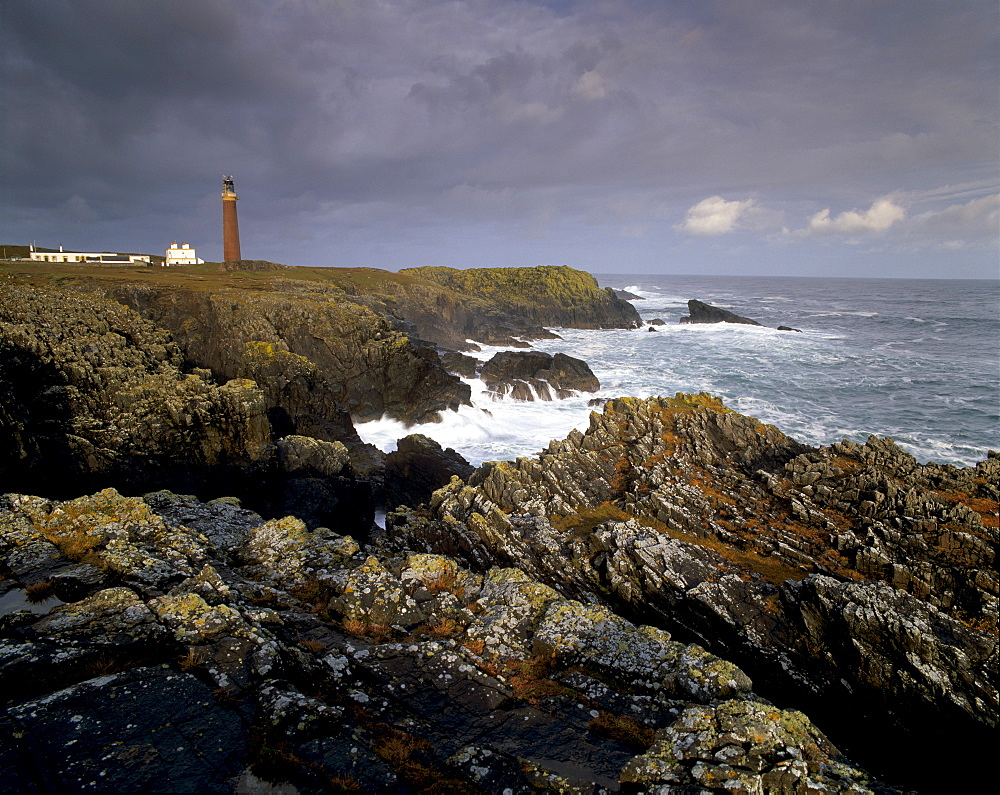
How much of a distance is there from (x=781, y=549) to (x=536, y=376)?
37.0 m

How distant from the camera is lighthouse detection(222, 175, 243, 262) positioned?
75.9 metres

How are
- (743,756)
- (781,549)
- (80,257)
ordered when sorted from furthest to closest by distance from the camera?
(80,257)
(781,549)
(743,756)

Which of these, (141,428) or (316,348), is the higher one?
(316,348)

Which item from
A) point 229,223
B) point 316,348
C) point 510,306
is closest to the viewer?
point 316,348

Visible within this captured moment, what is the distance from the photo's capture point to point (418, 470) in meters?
31.2

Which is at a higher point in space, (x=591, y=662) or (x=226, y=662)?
(x=226, y=662)

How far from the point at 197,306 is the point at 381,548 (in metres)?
37.6

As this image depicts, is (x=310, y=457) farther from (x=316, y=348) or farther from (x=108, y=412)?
(x=316, y=348)

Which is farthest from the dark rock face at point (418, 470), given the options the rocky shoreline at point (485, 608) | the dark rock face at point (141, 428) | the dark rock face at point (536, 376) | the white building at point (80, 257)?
the white building at point (80, 257)

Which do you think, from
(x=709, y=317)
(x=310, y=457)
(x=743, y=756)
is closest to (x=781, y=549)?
(x=743, y=756)

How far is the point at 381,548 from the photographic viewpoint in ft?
54.9

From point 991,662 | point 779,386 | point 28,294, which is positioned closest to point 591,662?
point 991,662

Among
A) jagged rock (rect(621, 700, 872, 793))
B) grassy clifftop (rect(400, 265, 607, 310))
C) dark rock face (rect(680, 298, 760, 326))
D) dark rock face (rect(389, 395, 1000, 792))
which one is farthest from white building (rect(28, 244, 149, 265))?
dark rock face (rect(680, 298, 760, 326))

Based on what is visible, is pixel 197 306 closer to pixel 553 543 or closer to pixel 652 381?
pixel 553 543
